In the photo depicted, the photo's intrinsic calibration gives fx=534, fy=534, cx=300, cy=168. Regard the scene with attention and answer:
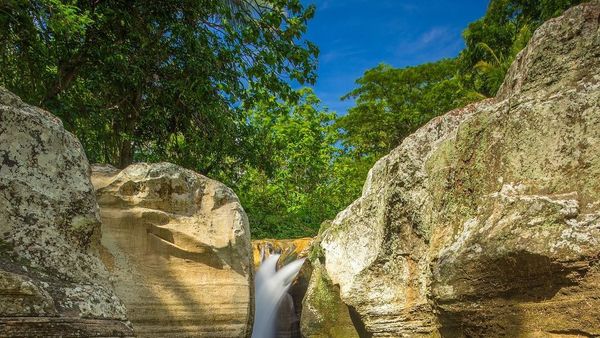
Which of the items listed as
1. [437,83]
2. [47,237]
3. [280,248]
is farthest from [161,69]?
[437,83]

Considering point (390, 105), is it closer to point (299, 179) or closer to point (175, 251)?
point (299, 179)

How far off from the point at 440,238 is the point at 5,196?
3.53 m

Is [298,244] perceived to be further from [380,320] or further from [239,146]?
[380,320]

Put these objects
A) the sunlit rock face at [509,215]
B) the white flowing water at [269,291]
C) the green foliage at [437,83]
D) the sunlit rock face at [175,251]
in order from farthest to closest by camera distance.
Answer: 1. the green foliage at [437,83]
2. the white flowing water at [269,291]
3. the sunlit rock face at [175,251]
4. the sunlit rock face at [509,215]

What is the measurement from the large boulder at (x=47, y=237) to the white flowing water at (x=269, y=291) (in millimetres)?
5420

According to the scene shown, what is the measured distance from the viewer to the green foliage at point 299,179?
20344mm

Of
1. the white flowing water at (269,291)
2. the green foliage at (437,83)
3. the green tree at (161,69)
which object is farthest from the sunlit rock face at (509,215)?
the green foliage at (437,83)

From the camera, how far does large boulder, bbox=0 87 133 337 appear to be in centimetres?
283

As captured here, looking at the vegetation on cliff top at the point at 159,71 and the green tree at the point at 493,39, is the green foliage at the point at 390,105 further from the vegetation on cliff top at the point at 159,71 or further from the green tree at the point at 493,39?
the vegetation on cliff top at the point at 159,71

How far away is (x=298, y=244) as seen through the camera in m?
12.9

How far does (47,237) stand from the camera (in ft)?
10.8

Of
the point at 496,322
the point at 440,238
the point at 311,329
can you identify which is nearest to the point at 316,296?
the point at 311,329

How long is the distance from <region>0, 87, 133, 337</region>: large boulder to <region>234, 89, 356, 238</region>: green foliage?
627 inches

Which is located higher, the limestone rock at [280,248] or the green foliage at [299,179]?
the green foliage at [299,179]
